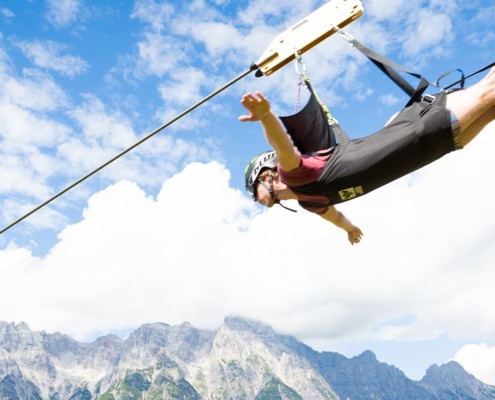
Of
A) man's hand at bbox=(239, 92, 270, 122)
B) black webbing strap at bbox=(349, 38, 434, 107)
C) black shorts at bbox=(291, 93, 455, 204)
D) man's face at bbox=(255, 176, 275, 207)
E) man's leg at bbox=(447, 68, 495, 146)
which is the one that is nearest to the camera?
man's hand at bbox=(239, 92, 270, 122)

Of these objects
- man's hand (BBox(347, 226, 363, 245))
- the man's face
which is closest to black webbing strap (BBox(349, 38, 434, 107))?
the man's face

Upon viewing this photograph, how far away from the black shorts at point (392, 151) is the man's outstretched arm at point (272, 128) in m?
0.43

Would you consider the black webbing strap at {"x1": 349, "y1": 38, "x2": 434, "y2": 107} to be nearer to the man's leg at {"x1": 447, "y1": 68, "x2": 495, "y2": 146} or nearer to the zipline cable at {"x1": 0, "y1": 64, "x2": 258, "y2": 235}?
the man's leg at {"x1": 447, "y1": 68, "x2": 495, "y2": 146}

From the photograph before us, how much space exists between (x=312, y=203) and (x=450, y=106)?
207 cm

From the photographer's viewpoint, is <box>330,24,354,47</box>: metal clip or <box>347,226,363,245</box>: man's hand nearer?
<box>330,24,354,47</box>: metal clip

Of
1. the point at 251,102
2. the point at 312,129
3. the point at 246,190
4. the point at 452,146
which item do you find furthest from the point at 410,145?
the point at 246,190

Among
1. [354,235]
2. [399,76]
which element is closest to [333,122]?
[399,76]

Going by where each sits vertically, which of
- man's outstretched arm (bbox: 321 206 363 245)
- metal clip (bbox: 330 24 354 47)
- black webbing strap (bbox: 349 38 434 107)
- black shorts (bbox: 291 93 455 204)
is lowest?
black shorts (bbox: 291 93 455 204)

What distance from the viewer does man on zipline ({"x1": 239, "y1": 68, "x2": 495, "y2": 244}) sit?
5805 millimetres

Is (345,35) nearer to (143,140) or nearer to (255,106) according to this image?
(255,106)

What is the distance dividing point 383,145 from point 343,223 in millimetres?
2664

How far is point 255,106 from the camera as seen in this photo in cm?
561

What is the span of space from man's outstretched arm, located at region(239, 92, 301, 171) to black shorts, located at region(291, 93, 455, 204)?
1.42ft

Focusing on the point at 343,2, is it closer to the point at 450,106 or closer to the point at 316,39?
the point at 316,39
